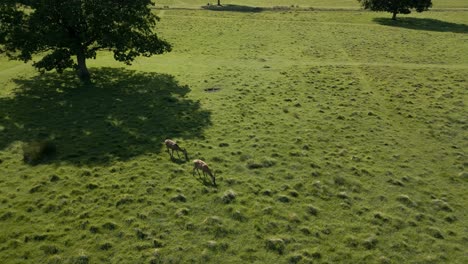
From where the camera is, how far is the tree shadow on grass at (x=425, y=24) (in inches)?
2884

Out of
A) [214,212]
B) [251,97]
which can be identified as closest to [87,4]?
[251,97]

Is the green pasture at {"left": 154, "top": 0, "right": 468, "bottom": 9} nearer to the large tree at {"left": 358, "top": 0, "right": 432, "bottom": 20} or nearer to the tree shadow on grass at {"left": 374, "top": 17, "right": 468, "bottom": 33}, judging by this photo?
the large tree at {"left": 358, "top": 0, "right": 432, "bottom": 20}

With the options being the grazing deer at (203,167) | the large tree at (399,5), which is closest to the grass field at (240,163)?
the grazing deer at (203,167)

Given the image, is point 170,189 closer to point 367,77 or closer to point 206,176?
point 206,176

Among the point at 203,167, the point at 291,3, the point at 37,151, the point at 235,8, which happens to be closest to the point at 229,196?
the point at 203,167

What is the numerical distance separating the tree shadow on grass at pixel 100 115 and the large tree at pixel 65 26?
321 cm

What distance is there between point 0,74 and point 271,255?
127 feet

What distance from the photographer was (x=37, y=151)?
24.4 m

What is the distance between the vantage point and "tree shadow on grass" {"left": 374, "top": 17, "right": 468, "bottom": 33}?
7325 centimetres

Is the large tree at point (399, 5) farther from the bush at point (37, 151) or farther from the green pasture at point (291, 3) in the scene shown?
the bush at point (37, 151)

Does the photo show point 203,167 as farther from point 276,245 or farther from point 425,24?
point 425,24

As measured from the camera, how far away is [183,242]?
17750mm

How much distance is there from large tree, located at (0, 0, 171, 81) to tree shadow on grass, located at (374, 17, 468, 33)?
196 feet

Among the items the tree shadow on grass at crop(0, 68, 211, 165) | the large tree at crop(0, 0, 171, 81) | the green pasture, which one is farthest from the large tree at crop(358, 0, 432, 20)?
the large tree at crop(0, 0, 171, 81)
